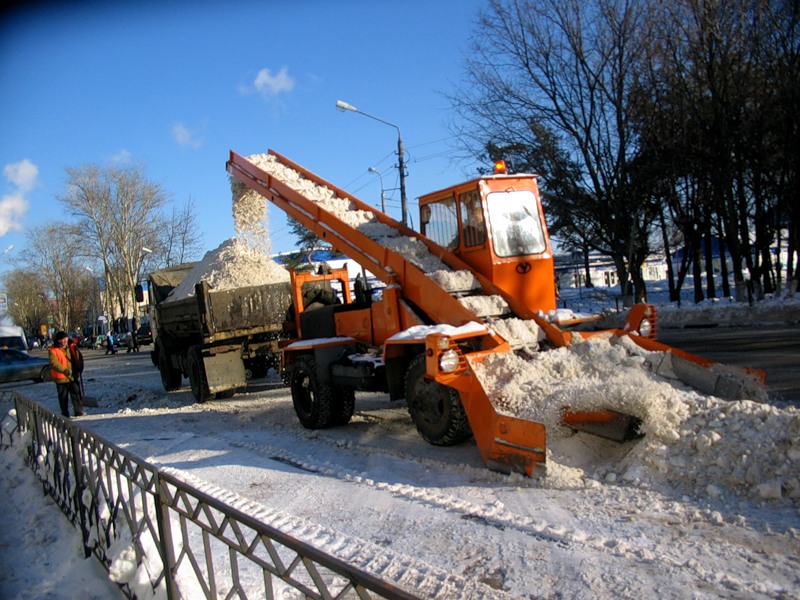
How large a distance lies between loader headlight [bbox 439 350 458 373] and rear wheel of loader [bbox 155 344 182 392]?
406 inches

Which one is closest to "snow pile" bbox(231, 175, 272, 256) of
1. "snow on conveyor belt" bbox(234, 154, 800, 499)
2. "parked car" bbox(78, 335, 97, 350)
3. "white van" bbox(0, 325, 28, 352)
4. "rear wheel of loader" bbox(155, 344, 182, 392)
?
"rear wheel of loader" bbox(155, 344, 182, 392)

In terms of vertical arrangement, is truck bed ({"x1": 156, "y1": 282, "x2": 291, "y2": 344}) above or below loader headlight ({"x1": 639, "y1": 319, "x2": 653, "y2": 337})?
above

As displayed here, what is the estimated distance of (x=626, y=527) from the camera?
4.45 m

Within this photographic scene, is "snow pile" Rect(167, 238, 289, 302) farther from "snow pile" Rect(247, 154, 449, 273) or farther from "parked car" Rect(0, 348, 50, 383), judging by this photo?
"parked car" Rect(0, 348, 50, 383)

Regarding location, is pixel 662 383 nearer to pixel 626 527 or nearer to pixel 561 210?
pixel 626 527

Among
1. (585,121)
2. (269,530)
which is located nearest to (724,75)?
(585,121)

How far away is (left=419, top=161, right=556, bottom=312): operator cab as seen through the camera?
762cm

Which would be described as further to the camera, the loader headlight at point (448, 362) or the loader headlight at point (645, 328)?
the loader headlight at point (645, 328)

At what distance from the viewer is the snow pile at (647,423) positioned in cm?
486

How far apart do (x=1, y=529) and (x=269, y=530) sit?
494cm

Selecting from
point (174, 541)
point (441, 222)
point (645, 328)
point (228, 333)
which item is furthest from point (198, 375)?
point (174, 541)

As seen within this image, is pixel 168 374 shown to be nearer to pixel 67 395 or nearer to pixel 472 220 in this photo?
pixel 67 395

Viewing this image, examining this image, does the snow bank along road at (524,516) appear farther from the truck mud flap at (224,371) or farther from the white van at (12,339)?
the white van at (12,339)

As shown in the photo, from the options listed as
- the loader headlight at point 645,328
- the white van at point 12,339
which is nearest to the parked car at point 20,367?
the white van at point 12,339
